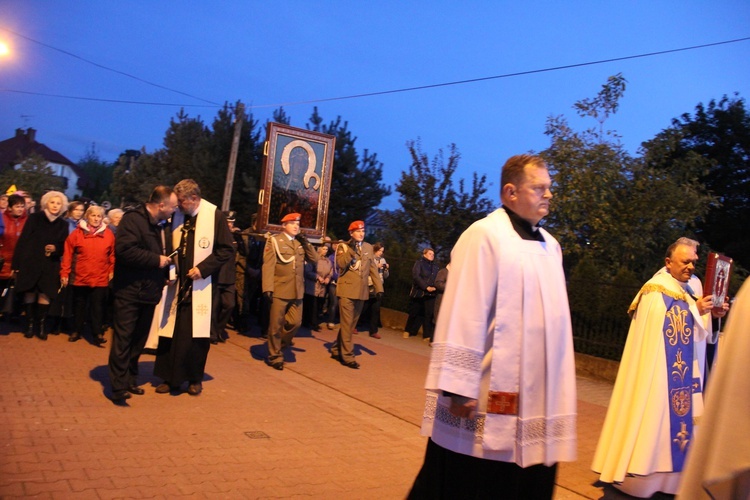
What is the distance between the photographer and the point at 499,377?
337cm

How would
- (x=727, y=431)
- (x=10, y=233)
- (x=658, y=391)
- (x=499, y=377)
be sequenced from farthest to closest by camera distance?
(x=10, y=233) → (x=658, y=391) → (x=499, y=377) → (x=727, y=431)


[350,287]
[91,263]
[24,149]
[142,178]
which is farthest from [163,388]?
[24,149]

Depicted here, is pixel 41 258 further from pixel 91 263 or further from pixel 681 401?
pixel 681 401

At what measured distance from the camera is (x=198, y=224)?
754 centimetres

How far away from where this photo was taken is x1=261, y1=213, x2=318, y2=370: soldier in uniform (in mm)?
9875

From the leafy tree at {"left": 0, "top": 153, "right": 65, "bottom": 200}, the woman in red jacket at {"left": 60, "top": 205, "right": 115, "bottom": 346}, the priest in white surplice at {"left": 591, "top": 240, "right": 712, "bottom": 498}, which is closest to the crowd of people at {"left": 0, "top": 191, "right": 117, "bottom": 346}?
the woman in red jacket at {"left": 60, "top": 205, "right": 115, "bottom": 346}

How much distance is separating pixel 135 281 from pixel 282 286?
10.3 feet

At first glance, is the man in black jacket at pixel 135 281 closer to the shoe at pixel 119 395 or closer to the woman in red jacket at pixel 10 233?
the shoe at pixel 119 395

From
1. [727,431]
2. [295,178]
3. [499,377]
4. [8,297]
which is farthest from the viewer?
[295,178]

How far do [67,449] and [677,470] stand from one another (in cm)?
478

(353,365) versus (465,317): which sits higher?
(465,317)

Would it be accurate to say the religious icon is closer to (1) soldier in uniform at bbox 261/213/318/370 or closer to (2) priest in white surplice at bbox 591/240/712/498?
(1) soldier in uniform at bbox 261/213/318/370

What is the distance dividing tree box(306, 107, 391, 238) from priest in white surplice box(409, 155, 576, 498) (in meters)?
27.8

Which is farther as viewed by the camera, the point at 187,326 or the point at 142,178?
the point at 142,178
